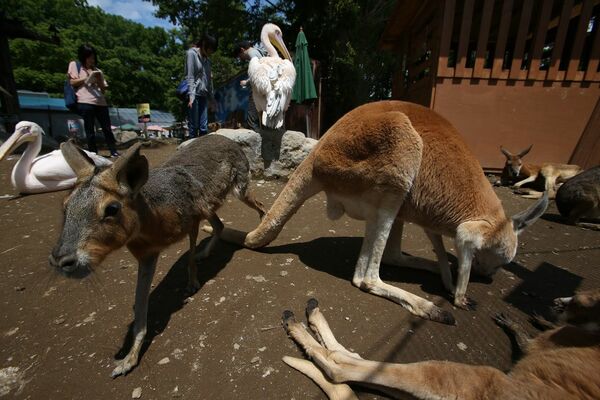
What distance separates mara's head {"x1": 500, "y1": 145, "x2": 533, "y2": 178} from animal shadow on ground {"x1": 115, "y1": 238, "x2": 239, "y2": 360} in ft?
18.4

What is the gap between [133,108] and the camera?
26.3 metres

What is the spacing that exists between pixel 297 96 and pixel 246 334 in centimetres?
677

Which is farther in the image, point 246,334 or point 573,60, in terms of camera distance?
point 573,60

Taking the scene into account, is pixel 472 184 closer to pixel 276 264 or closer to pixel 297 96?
pixel 276 264

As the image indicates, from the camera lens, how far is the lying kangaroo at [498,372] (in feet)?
3.88

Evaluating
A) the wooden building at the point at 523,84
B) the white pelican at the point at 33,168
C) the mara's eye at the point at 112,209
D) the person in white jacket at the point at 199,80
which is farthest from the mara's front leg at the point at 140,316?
the wooden building at the point at 523,84

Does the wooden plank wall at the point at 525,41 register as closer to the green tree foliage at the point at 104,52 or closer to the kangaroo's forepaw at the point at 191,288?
the kangaroo's forepaw at the point at 191,288

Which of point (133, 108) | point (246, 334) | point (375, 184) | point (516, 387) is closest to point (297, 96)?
point (375, 184)

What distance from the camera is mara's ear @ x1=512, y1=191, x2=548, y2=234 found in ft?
6.73

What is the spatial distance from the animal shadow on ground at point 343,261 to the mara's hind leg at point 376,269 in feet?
0.93

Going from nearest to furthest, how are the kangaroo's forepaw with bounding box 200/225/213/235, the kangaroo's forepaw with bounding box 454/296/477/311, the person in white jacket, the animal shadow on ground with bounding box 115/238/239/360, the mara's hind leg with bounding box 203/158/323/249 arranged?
the animal shadow on ground with bounding box 115/238/239/360, the kangaroo's forepaw with bounding box 454/296/477/311, the mara's hind leg with bounding box 203/158/323/249, the kangaroo's forepaw with bounding box 200/225/213/235, the person in white jacket

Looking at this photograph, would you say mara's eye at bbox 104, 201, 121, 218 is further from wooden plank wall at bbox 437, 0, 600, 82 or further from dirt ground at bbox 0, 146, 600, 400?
wooden plank wall at bbox 437, 0, 600, 82

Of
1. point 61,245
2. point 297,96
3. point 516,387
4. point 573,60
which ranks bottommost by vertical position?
point 516,387

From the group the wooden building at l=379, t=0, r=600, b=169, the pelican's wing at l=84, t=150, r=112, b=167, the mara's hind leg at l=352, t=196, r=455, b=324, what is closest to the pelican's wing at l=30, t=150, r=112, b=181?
the pelican's wing at l=84, t=150, r=112, b=167
